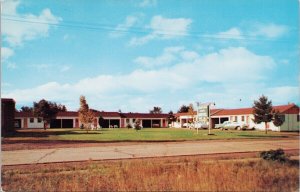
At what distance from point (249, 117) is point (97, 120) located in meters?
27.6

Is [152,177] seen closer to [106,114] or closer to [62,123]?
[62,123]

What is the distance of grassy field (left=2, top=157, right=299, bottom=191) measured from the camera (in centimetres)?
905

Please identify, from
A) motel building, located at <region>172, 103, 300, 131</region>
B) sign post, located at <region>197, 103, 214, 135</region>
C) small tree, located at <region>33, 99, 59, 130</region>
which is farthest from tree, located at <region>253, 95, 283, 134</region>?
small tree, located at <region>33, 99, 59, 130</region>

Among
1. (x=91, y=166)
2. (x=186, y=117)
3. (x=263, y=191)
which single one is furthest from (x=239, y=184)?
(x=186, y=117)

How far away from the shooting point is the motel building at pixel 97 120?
68375 mm

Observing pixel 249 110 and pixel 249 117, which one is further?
pixel 249 110

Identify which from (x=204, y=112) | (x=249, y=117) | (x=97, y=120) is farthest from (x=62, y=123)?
(x=204, y=112)

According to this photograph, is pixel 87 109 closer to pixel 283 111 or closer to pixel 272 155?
pixel 283 111

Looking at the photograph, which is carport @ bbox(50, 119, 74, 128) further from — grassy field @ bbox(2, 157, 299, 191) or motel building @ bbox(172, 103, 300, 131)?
grassy field @ bbox(2, 157, 299, 191)

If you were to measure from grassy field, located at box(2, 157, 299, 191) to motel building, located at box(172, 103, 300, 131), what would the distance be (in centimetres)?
3744

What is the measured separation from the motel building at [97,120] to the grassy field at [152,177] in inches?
2069

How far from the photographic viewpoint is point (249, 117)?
55.0 metres

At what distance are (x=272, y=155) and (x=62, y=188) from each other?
7315 millimetres

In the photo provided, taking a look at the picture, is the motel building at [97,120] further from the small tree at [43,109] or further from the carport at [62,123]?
the small tree at [43,109]
